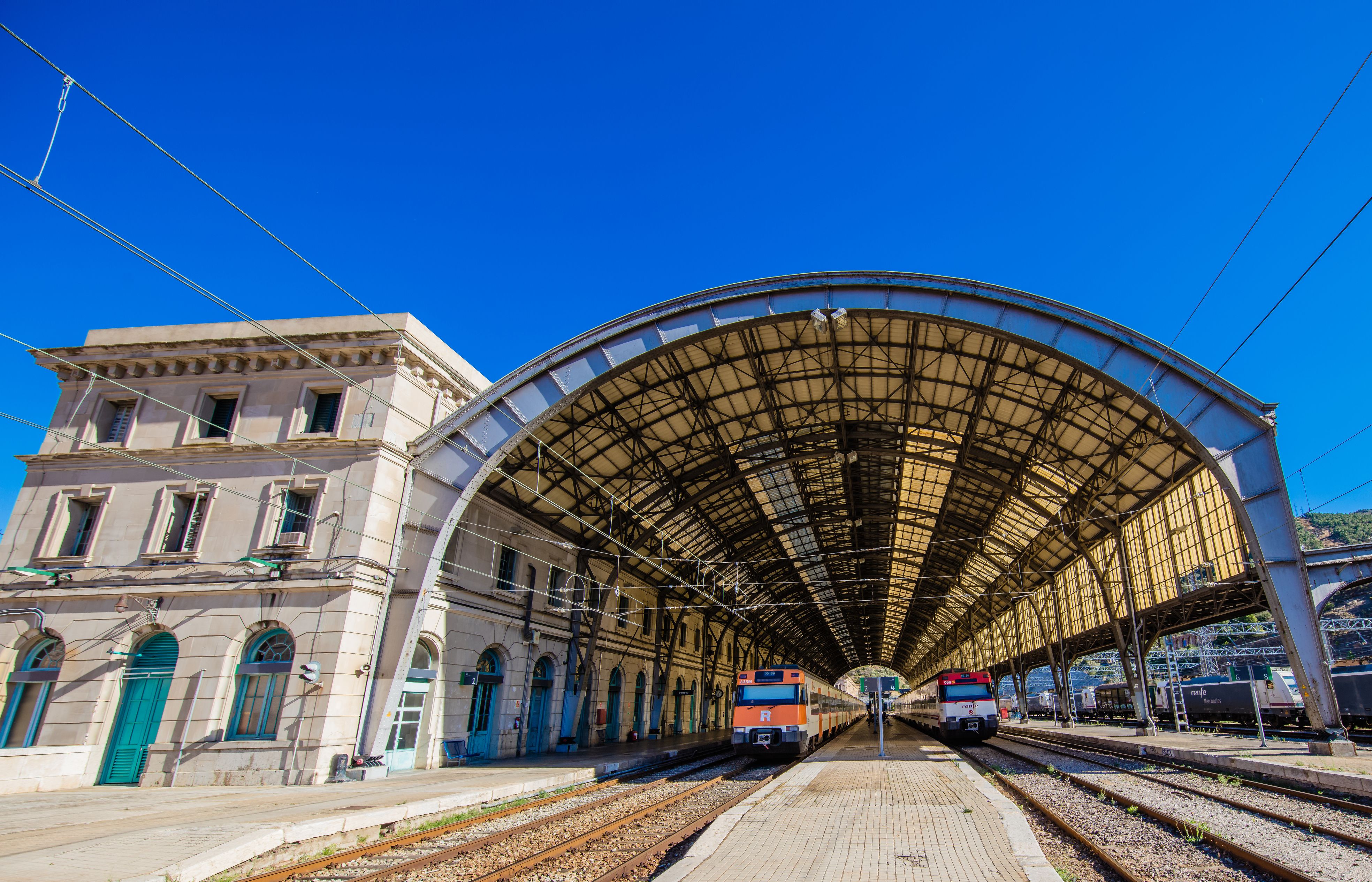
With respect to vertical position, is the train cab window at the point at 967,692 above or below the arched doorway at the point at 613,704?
above

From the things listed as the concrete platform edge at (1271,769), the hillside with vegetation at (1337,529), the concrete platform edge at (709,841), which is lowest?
the concrete platform edge at (709,841)

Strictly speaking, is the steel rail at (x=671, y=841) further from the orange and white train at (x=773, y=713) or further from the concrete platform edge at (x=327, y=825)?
the orange and white train at (x=773, y=713)

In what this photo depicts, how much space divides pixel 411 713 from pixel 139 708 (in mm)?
6741

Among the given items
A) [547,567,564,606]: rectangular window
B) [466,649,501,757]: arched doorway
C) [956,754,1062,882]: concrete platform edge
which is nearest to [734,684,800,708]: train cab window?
[547,567,564,606]: rectangular window

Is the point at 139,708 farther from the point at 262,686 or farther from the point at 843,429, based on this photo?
the point at 843,429

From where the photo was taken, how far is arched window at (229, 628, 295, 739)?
17422 millimetres

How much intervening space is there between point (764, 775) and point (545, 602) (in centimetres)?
1201

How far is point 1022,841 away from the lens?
8.54 metres

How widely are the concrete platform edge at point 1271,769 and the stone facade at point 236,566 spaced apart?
21013mm

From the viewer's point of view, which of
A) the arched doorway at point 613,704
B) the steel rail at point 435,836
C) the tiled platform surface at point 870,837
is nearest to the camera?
the tiled platform surface at point 870,837

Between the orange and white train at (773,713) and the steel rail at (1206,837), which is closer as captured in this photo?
the steel rail at (1206,837)

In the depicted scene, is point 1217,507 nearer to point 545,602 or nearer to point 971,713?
point 971,713

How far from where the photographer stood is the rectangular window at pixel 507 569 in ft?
81.9

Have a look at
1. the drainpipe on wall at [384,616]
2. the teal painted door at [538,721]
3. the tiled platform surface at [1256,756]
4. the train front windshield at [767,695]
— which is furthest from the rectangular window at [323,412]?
the tiled platform surface at [1256,756]
